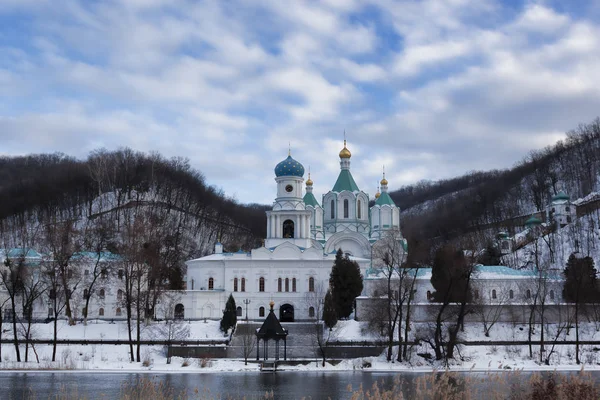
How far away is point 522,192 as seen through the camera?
3868 inches

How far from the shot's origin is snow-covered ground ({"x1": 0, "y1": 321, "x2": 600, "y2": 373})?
32.1 m

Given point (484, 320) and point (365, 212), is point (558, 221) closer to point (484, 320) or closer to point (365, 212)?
point (365, 212)

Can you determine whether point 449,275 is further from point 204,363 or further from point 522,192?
point 522,192

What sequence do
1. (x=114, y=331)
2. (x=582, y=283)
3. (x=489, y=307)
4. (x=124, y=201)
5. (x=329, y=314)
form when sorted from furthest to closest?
(x=124, y=201)
(x=489, y=307)
(x=582, y=283)
(x=329, y=314)
(x=114, y=331)

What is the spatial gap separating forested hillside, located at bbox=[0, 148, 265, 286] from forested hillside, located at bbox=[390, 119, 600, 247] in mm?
22665

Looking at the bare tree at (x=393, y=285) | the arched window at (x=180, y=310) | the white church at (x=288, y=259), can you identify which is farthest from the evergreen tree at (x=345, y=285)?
the arched window at (x=180, y=310)

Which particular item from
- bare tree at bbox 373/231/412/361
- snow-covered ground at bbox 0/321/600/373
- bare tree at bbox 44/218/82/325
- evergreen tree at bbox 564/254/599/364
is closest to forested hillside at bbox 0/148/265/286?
bare tree at bbox 44/218/82/325

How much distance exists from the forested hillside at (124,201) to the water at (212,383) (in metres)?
36.8

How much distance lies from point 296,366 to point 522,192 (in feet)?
239

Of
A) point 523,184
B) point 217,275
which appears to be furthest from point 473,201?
point 217,275

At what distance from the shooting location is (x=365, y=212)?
208 feet

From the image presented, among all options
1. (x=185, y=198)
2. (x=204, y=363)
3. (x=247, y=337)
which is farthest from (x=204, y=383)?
(x=185, y=198)

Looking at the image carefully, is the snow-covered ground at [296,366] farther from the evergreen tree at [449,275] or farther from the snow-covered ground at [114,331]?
the evergreen tree at [449,275]

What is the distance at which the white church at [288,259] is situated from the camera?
53.2m
